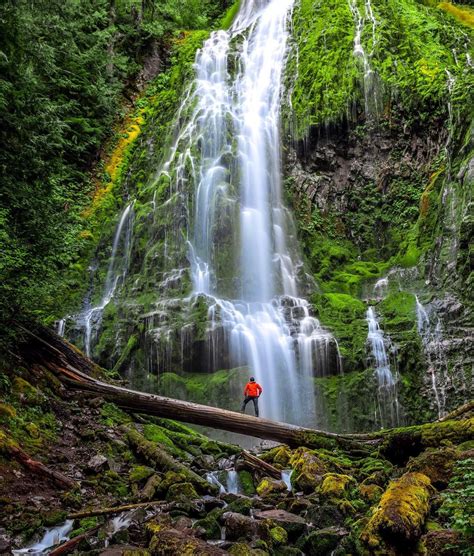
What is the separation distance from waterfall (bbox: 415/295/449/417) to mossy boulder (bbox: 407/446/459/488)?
6738mm

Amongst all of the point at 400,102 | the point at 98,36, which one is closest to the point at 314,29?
the point at 400,102

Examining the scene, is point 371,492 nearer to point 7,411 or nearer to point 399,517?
point 399,517

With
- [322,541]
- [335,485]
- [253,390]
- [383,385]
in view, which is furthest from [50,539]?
[383,385]

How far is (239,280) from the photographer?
15.4 meters

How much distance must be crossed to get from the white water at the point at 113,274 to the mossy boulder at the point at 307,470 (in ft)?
28.7

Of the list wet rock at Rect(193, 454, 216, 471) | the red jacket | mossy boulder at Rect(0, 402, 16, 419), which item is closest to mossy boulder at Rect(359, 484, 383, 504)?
wet rock at Rect(193, 454, 216, 471)

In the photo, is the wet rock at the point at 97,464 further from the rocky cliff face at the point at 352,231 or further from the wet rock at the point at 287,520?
the rocky cliff face at the point at 352,231

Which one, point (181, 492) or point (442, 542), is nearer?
point (442, 542)

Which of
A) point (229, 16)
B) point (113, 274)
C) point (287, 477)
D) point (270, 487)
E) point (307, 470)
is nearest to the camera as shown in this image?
point (270, 487)

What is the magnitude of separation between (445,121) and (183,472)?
50.9ft

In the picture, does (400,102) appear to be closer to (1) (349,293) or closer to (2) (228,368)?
(1) (349,293)

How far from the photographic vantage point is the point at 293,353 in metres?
13.0

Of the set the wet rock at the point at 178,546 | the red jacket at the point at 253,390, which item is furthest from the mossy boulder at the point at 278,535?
the red jacket at the point at 253,390

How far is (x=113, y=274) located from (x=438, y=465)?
13.9 m
